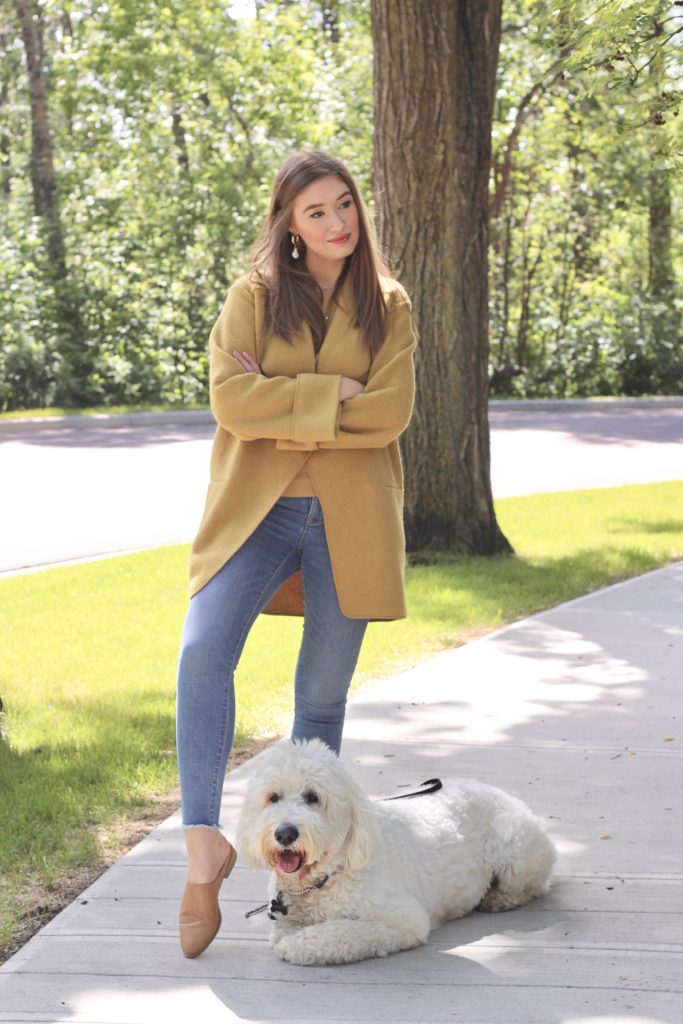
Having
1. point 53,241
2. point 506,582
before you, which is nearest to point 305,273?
point 506,582

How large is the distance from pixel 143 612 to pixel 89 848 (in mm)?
3739

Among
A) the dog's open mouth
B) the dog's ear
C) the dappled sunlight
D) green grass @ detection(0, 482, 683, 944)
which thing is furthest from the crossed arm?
green grass @ detection(0, 482, 683, 944)

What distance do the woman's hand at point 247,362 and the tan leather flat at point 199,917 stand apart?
131 cm

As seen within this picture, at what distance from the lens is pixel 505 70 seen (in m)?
23.6

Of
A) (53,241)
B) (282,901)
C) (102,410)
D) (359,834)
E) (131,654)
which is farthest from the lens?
(53,241)

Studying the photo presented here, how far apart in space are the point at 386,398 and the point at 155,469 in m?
11.1

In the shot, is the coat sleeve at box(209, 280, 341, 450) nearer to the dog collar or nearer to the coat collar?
the coat collar

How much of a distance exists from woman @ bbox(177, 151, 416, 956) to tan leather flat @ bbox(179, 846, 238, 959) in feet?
0.26

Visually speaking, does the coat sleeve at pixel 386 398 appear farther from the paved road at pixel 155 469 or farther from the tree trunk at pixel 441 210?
the paved road at pixel 155 469

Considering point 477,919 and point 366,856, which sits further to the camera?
point 477,919

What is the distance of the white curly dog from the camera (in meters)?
3.29

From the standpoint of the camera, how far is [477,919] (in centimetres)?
381

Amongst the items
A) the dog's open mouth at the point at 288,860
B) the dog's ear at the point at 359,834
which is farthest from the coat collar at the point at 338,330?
the dog's open mouth at the point at 288,860

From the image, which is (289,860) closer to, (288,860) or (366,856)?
(288,860)
